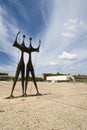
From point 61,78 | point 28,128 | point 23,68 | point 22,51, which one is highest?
point 61,78

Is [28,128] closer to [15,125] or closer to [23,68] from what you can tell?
[15,125]

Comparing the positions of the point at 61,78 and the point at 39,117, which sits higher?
the point at 61,78

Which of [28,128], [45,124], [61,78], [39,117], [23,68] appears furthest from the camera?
[61,78]

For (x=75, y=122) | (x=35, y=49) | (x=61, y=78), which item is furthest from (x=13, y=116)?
(x=61, y=78)

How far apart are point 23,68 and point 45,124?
6.56 meters

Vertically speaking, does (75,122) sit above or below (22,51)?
below

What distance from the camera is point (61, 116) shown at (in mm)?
5699

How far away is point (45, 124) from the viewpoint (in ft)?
15.9

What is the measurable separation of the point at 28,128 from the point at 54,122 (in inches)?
32.4

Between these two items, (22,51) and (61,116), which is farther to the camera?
(22,51)

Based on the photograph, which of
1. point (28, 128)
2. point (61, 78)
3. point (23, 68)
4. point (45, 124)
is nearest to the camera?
point (28, 128)

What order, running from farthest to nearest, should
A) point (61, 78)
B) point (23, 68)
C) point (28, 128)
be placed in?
1. point (61, 78)
2. point (23, 68)
3. point (28, 128)

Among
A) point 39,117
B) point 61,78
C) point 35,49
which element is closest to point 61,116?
point 39,117

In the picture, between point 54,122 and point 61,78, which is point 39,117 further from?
point 61,78
